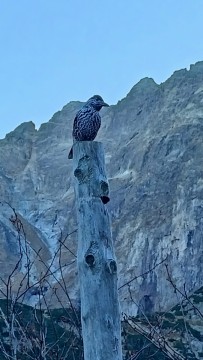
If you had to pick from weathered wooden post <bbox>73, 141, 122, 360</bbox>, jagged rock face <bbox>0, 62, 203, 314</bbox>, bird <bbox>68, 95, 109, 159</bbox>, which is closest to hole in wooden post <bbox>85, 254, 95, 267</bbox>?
weathered wooden post <bbox>73, 141, 122, 360</bbox>

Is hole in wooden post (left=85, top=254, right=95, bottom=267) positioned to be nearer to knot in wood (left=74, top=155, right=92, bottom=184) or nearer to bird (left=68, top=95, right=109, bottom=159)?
knot in wood (left=74, top=155, right=92, bottom=184)

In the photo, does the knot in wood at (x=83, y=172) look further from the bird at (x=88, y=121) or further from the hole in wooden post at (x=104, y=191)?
the bird at (x=88, y=121)

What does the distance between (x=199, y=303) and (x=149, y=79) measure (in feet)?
197

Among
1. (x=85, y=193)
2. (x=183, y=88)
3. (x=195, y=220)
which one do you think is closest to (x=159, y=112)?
(x=183, y=88)

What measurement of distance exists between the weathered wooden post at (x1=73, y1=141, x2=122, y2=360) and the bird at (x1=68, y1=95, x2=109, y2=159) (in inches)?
7.3

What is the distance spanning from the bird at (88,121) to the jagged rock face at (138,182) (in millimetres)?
51620

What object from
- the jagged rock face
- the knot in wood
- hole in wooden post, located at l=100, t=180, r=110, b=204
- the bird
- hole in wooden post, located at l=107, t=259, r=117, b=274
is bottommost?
hole in wooden post, located at l=107, t=259, r=117, b=274

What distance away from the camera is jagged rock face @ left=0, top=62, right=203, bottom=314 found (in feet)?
222

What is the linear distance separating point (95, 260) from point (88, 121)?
2.41ft

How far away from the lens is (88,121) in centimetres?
341

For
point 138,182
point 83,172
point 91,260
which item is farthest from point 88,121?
point 138,182

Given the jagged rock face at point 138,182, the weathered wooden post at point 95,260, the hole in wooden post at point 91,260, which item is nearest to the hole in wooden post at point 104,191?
the weathered wooden post at point 95,260

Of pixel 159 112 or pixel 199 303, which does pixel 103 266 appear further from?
pixel 159 112

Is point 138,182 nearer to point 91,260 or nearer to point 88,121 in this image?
point 88,121
